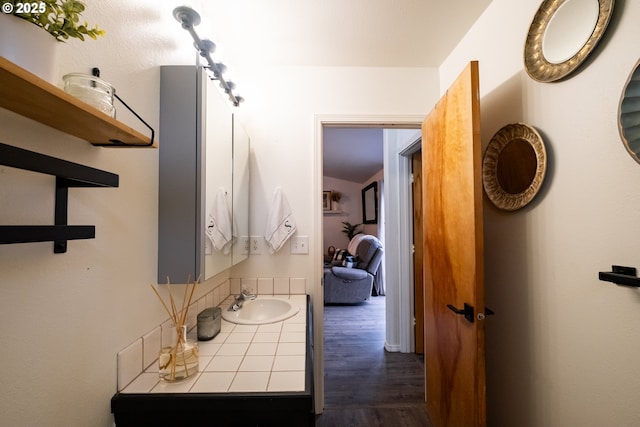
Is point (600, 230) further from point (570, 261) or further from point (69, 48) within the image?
point (69, 48)

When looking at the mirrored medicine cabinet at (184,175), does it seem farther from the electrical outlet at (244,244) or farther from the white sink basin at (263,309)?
the white sink basin at (263,309)

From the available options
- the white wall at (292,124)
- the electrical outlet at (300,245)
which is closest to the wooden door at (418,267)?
the white wall at (292,124)

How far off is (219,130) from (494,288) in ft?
5.16

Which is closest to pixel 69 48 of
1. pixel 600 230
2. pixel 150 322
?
pixel 150 322

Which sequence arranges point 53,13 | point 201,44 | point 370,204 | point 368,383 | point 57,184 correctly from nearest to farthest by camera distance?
1. point 53,13
2. point 57,184
3. point 201,44
4. point 368,383
5. point 370,204

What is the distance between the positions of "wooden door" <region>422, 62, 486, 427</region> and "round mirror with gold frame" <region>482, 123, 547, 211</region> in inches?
7.1

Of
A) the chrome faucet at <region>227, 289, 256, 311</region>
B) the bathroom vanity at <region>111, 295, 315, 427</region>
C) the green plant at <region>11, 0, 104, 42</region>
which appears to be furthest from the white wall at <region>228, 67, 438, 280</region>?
the green plant at <region>11, 0, 104, 42</region>

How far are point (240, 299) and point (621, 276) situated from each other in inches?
62.6

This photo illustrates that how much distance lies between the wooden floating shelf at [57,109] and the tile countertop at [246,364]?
73 centimetres

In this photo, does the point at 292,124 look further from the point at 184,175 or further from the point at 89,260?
the point at 89,260

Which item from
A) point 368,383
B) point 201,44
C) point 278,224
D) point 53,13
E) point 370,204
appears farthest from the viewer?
point 370,204

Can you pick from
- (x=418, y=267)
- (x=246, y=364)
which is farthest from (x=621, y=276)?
(x=418, y=267)

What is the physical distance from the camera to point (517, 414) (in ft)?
3.58

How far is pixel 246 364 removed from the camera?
2.84 ft
